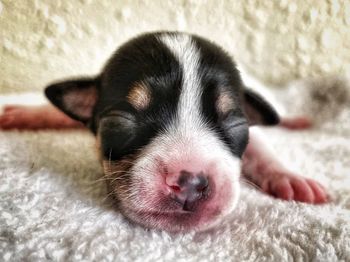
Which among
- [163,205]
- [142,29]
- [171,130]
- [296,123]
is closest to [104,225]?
[163,205]

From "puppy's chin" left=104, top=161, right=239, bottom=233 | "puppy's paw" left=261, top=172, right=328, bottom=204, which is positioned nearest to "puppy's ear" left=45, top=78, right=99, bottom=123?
"puppy's chin" left=104, top=161, right=239, bottom=233

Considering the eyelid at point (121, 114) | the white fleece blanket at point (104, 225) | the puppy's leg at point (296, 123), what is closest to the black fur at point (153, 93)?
the eyelid at point (121, 114)

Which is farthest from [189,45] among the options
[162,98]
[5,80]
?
[5,80]

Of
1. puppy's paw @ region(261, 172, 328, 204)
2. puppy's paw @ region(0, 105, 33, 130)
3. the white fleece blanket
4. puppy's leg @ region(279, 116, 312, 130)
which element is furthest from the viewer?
puppy's leg @ region(279, 116, 312, 130)

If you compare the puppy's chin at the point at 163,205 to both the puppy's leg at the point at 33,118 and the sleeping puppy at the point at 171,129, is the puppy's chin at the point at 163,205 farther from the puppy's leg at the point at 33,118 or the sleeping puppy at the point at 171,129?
the puppy's leg at the point at 33,118

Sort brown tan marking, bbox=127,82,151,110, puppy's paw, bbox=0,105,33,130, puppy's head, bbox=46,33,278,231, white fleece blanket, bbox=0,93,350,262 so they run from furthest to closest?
puppy's paw, bbox=0,105,33,130 → brown tan marking, bbox=127,82,151,110 → puppy's head, bbox=46,33,278,231 → white fleece blanket, bbox=0,93,350,262

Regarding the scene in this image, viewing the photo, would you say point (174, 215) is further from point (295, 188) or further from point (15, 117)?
point (15, 117)

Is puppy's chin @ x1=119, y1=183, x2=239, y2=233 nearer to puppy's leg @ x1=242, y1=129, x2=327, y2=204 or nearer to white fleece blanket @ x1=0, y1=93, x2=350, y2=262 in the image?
white fleece blanket @ x1=0, y1=93, x2=350, y2=262
